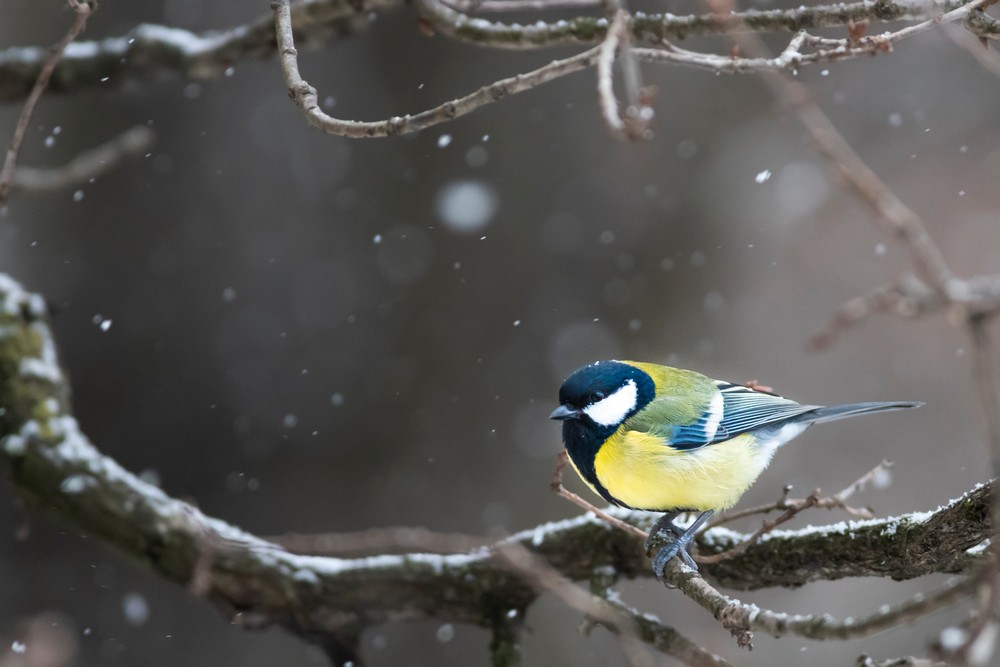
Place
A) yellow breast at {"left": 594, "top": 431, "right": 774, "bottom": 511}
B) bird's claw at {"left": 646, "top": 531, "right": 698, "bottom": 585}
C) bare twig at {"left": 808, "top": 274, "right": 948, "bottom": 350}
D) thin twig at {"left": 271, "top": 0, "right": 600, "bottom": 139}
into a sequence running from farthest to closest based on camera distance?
yellow breast at {"left": 594, "top": 431, "right": 774, "bottom": 511}
bird's claw at {"left": 646, "top": 531, "right": 698, "bottom": 585}
thin twig at {"left": 271, "top": 0, "right": 600, "bottom": 139}
bare twig at {"left": 808, "top": 274, "right": 948, "bottom": 350}

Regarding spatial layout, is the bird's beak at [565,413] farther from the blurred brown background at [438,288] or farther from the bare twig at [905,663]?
the blurred brown background at [438,288]

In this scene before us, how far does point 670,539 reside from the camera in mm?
2266

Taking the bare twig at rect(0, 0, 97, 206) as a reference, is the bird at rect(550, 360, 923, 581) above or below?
below

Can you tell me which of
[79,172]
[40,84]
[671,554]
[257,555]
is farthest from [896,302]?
[79,172]

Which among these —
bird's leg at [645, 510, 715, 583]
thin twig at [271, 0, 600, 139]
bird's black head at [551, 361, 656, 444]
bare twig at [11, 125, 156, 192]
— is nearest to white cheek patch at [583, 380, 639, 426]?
bird's black head at [551, 361, 656, 444]

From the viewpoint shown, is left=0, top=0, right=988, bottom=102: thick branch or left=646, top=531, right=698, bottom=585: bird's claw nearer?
left=0, top=0, right=988, bottom=102: thick branch

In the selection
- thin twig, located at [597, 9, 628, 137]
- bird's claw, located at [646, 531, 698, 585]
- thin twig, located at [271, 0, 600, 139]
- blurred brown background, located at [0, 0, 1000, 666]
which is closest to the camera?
thin twig, located at [597, 9, 628, 137]

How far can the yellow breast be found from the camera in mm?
2324

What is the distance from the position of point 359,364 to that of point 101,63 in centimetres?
187

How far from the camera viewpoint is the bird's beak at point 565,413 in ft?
7.83

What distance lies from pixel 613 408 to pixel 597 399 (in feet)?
0.20

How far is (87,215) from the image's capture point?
3.90 metres

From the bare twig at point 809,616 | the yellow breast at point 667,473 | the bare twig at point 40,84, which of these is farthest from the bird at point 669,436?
the bare twig at point 40,84

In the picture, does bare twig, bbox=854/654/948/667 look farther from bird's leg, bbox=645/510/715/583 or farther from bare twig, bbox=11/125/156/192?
bare twig, bbox=11/125/156/192
